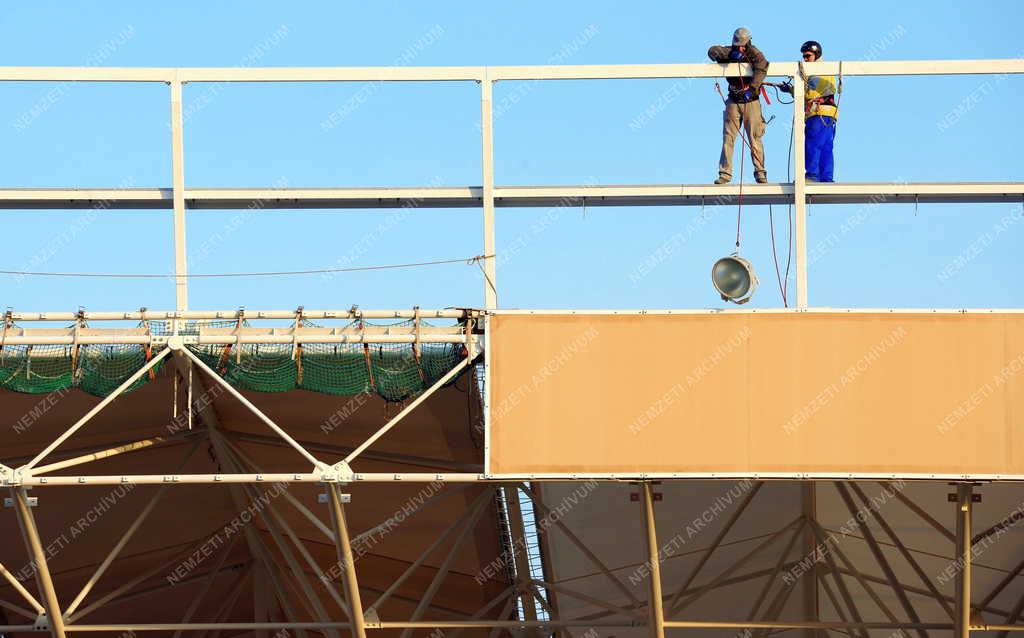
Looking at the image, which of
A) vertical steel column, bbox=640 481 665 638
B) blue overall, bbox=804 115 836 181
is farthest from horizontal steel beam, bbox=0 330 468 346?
blue overall, bbox=804 115 836 181

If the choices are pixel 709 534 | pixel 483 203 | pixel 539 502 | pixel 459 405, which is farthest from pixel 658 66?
pixel 709 534

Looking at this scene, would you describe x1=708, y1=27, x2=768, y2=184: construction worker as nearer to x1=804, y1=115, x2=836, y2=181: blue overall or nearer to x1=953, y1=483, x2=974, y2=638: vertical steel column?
x1=804, y1=115, x2=836, y2=181: blue overall

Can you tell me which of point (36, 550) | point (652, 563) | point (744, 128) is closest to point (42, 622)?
point (36, 550)

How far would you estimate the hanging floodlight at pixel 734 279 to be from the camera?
47.2ft

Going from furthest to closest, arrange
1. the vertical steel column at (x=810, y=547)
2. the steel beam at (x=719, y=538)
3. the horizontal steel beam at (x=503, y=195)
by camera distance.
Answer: the vertical steel column at (x=810, y=547), the steel beam at (x=719, y=538), the horizontal steel beam at (x=503, y=195)

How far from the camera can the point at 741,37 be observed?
598 inches

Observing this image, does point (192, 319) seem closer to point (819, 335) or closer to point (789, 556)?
point (819, 335)

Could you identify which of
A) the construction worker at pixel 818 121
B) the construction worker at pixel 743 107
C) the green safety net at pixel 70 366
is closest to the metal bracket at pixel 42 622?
the green safety net at pixel 70 366

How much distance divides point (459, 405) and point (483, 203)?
96.4 inches

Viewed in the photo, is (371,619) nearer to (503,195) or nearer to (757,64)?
(503,195)

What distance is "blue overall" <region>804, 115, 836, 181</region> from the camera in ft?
51.4

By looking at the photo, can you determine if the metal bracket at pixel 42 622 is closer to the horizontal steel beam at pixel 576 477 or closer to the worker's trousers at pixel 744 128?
the horizontal steel beam at pixel 576 477

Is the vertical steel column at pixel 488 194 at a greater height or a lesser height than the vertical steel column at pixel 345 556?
greater

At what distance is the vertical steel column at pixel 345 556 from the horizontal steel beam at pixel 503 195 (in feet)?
10.8
